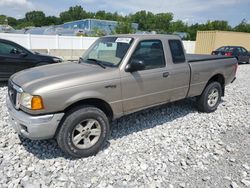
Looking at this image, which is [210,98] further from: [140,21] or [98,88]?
[140,21]

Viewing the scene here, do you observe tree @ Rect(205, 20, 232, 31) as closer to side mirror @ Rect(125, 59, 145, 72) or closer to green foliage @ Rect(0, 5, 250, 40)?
green foliage @ Rect(0, 5, 250, 40)

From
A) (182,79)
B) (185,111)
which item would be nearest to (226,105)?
(185,111)

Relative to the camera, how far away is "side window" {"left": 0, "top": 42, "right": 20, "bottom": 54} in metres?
7.57

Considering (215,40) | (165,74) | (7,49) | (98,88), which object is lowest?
(98,88)

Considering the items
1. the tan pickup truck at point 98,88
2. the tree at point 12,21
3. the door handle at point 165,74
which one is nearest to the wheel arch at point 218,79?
the tan pickup truck at point 98,88

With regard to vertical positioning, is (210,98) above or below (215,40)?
below

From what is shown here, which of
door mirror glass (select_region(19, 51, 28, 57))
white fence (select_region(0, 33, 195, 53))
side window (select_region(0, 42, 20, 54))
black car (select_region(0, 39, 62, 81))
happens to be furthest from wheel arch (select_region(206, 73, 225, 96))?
white fence (select_region(0, 33, 195, 53))

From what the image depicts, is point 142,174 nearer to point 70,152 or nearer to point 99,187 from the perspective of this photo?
point 99,187

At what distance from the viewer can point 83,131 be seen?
3.46 metres

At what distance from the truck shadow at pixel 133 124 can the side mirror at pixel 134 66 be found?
1.13 meters

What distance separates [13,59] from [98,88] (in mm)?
5422

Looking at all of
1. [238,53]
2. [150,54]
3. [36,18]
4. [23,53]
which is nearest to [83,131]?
[150,54]

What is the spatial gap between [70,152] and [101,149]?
0.59 metres

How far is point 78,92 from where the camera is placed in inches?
128
